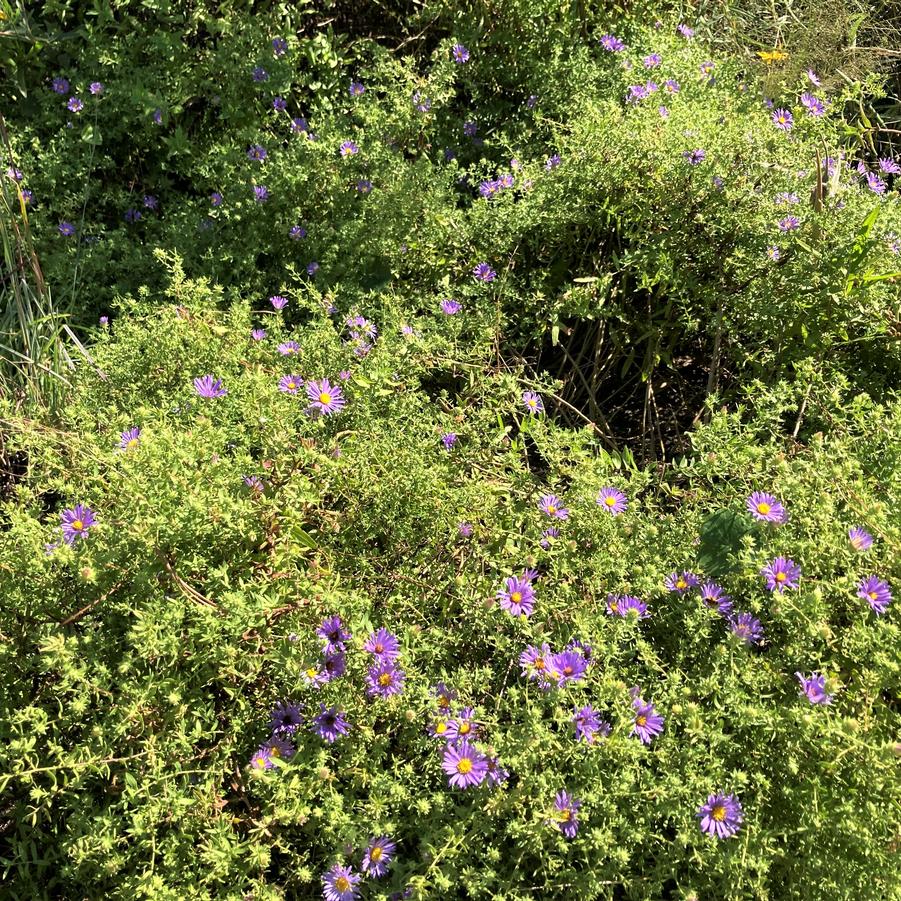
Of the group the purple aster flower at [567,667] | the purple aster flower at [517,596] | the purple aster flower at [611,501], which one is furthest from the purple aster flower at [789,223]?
the purple aster flower at [567,667]

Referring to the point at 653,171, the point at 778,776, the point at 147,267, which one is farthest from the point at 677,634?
the point at 147,267

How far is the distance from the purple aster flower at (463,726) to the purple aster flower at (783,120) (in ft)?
6.23

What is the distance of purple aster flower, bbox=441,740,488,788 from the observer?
1.33 m

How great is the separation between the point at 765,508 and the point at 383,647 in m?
0.74

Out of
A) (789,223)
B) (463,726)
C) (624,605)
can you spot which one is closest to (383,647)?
(463,726)

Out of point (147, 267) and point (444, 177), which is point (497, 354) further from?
point (147, 267)

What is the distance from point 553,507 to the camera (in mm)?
1704

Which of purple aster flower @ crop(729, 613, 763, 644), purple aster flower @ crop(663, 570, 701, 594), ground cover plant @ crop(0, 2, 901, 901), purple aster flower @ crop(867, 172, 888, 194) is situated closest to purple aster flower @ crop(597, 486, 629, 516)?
ground cover plant @ crop(0, 2, 901, 901)

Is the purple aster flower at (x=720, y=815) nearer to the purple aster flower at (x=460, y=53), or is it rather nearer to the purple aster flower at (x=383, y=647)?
the purple aster flower at (x=383, y=647)

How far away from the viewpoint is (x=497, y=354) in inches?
88.4

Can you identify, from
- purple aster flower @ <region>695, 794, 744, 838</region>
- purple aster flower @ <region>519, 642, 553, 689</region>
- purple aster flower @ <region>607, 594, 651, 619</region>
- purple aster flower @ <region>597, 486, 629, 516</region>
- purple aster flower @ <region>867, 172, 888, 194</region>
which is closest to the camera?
purple aster flower @ <region>695, 794, 744, 838</region>

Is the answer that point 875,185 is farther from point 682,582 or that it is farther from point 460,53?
point 682,582

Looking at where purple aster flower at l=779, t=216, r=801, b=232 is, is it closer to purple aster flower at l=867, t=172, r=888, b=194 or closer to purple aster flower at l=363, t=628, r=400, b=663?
purple aster flower at l=867, t=172, r=888, b=194

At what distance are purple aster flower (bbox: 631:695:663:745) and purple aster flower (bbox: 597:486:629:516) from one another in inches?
16.3
